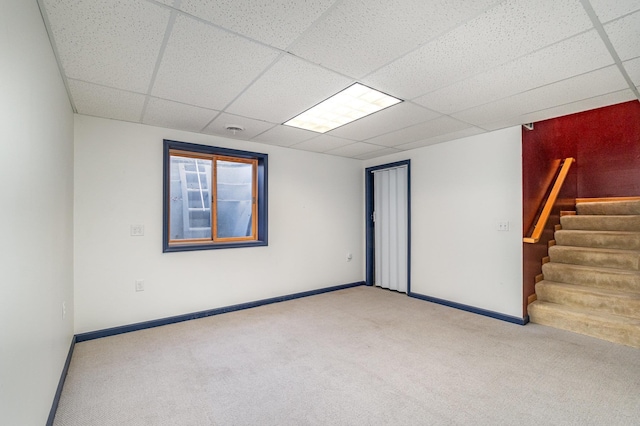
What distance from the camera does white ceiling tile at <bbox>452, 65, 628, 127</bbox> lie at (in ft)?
7.66

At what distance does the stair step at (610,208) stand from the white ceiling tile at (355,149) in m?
3.29

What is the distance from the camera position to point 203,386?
225 centimetres

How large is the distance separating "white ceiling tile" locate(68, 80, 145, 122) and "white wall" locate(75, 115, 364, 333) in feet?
0.67

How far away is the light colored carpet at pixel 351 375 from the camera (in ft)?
6.29

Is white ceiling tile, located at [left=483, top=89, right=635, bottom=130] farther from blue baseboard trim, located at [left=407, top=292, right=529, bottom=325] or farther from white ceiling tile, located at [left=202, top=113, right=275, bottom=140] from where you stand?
white ceiling tile, located at [left=202, top=113, right=275, bottom=140]

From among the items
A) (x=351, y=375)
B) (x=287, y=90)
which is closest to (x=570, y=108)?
(x=287, y=90)

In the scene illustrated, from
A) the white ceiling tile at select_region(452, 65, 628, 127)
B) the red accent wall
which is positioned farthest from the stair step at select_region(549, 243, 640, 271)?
the white ceiling tile at select_region(452, 65, 628, 127)

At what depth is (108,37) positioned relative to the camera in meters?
1.81

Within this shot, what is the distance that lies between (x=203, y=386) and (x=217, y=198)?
2349 mm

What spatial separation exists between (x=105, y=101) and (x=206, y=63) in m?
1.34

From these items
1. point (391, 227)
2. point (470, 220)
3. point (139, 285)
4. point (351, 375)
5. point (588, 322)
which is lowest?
point (351, 375)

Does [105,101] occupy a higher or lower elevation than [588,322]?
higher

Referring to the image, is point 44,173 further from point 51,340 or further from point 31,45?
point 51,340

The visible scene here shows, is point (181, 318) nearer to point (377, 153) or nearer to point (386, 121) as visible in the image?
point (386, 121)
